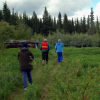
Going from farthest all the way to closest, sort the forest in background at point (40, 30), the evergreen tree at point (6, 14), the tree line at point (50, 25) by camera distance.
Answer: the tree line at point (50, 25), the evergreen tree at point (6, 14), the forest in background at point (40, 30)

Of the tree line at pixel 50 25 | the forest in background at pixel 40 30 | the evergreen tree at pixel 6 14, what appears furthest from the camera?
the tree line at pixel 50 25

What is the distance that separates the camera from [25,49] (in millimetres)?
4871

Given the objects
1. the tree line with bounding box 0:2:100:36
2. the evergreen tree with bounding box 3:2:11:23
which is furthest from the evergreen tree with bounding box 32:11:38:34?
the evergreen tree with bounding box 3:2:11:23

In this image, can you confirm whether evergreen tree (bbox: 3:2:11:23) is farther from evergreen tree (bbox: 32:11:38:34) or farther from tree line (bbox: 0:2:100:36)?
evergreen tree (bbox: 32:11:38:34)

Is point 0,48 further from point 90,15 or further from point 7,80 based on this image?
point 90,15

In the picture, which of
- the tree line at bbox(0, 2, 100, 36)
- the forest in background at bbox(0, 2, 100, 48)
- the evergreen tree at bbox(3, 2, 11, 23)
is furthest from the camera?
the tree line at bbox(0, 2, 100, 36)

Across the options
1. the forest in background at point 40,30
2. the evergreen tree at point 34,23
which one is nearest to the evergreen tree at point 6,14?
the forest in background at point 40,30

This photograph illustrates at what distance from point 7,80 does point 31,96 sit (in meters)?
1.70

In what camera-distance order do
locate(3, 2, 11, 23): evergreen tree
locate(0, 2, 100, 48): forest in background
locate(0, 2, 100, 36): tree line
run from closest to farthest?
locate(0, 2, 100, 48): forest in background → locate(3, 2, 11, 23): evergreen tree → locate(0, 2, 100, 36): tree line

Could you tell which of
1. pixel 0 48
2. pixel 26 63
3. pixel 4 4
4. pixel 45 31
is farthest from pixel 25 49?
pixel 45 31

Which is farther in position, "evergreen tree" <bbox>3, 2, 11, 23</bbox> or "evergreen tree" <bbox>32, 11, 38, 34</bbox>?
"evergreen tree" <bbox>32, 11, 38, 34</bbox>

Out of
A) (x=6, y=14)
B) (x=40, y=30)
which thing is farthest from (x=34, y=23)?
(x=6, y=14)

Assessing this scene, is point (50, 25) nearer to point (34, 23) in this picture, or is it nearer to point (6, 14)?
point (34, 23)

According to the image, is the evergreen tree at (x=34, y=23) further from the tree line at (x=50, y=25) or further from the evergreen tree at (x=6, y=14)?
the evergreen tree at (x=6, y=14)
